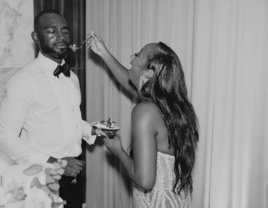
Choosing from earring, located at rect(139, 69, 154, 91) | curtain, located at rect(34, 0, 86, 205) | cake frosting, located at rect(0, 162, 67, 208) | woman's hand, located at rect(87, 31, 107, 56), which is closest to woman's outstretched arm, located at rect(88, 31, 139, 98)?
woman's hand, located at rect(87, 31, 107, 56)

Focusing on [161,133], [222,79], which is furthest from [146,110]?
[222,79]

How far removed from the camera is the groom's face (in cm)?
199

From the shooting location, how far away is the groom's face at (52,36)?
1992 millimetres

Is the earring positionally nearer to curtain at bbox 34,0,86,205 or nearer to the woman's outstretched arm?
the woman's outstretched arm

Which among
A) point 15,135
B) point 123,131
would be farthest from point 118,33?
point 15,135

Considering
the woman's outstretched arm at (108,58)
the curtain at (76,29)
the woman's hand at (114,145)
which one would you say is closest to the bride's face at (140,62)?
the woman's hand at (114,145)

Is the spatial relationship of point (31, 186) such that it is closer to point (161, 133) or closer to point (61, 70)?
point (161, 133)

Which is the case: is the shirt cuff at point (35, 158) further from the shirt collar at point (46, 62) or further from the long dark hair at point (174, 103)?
the long dark hair at point (174, 103)

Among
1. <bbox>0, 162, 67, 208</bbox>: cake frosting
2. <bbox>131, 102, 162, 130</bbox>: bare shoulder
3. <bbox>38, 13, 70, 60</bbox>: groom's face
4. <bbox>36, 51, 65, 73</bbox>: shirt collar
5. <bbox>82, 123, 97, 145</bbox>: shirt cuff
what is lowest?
<bbox>82, 123, 97, 145</bbox>: shirt cuff

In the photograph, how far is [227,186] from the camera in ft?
7.78

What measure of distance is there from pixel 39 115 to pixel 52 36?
53 centimetres

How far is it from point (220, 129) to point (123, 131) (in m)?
0.93

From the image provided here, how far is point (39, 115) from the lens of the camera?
1.95 m

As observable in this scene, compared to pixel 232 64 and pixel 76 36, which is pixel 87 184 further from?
pixel 232 64
